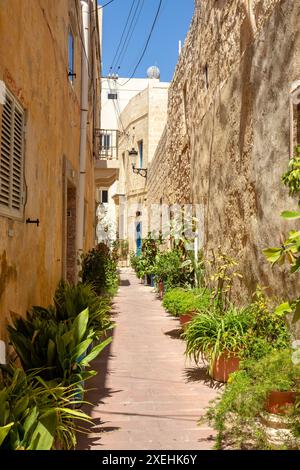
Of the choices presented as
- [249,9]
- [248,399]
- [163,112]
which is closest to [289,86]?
[249,9]

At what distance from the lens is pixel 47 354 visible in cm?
375

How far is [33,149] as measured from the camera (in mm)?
4562

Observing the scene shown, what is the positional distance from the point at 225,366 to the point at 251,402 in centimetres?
148

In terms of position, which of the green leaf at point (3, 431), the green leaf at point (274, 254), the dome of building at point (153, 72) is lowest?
the green leaf at point (3, 431)

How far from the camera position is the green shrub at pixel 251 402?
11.7 ft

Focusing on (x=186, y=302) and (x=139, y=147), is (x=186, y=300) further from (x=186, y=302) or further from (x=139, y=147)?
(x=139, y=147)

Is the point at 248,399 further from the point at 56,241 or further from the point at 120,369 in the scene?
the point at 56,241

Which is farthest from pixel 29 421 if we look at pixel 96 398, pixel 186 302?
pixel 186 302

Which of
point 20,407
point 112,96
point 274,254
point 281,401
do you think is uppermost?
point 112,96

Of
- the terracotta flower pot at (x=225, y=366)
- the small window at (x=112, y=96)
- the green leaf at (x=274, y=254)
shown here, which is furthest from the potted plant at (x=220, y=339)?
the small window at (x=112, y=96)

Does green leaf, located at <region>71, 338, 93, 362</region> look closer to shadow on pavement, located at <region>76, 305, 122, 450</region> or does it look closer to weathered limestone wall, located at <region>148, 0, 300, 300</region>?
→ shadow on pavement, located at <region>76, 305, 122, 450</region>

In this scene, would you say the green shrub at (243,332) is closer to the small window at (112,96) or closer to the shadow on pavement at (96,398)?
the shadow on pavement at (96,398)

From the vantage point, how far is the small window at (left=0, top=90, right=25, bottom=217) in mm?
3548
